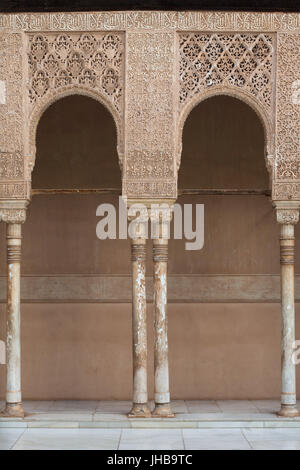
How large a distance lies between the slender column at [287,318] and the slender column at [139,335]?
5.34ft

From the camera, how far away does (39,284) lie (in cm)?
1152

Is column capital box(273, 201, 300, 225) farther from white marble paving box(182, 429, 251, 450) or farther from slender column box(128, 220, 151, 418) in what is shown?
white marble paving box(182, 429, 251, 450)

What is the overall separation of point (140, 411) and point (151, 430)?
292 millimetres

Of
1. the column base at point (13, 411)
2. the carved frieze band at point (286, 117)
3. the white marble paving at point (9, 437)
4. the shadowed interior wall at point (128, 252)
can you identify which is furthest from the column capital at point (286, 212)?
the white marble paving at point (9, 437)

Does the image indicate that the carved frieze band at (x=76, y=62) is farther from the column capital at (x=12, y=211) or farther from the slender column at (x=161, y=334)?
the slender column at (x=161, y=334)

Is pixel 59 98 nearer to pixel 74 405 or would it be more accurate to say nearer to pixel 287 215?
pixel 287 215

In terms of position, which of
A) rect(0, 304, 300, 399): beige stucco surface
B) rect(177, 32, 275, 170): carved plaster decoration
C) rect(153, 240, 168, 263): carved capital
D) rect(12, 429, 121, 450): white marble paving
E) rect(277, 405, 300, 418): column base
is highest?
rect(177, 32, 275, 170): carved plaster decoration

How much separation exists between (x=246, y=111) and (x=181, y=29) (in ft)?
7.77

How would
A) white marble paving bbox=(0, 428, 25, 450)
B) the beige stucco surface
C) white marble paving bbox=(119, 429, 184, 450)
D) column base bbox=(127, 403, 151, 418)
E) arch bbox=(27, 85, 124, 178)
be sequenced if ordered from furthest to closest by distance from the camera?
the beige stucco surface < arch bbox=(27, 85, 124, 178) < column base bbox=(127, 403, 151, 418) < white marble paving bbox=(0, 428, 25, 450) < white marble paving bbox=(119, 429, 184, 450)

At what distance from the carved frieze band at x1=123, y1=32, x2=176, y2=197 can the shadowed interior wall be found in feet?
6.75

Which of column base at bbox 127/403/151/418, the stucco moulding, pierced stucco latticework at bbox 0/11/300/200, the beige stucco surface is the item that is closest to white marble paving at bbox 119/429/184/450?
column base at bbox 127/403/151/418

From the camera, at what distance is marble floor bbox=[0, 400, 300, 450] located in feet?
28.6

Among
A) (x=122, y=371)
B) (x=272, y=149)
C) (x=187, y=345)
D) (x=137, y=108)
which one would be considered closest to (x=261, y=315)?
(x=187, y=345)

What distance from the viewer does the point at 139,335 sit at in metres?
9.66
